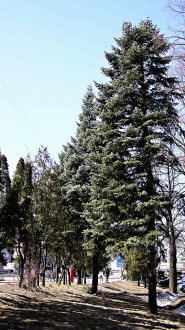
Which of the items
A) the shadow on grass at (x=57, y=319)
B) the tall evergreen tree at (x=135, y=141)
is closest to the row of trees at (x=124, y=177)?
the tall evergreen tree at (x=135, y=141)

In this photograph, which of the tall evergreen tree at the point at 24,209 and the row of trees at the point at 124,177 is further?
the tall evergreen tree at the point at 24,209

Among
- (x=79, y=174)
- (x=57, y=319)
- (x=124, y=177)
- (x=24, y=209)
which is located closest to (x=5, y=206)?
(x=24, y=209)

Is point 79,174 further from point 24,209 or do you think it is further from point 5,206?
point 5,206

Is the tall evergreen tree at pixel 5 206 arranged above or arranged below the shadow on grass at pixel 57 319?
above

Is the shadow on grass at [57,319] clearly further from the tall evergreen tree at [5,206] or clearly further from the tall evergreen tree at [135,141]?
the tall evergreen tree at [135,141]

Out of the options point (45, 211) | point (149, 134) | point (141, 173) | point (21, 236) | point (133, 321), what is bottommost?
point (133, 321)

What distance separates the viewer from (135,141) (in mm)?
17156

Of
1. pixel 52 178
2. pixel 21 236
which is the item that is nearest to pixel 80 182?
pixel 52 178

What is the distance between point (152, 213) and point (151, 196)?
738mm

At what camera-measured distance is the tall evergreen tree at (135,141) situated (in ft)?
55.1

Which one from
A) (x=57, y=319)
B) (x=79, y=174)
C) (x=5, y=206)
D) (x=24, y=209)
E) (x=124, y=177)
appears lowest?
(x=57, y=319)

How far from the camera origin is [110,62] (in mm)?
20656

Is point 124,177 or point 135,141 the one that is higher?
point 135,141

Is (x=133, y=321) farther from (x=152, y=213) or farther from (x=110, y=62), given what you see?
(x=110, y=62)
